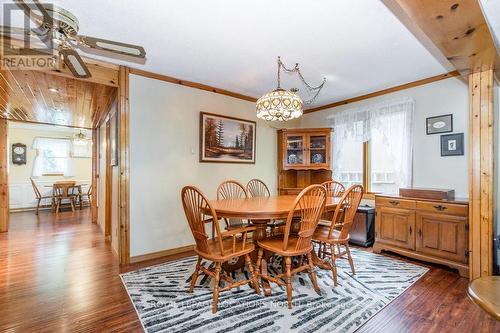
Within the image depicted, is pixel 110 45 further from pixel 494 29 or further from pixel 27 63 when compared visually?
pixel 494 29

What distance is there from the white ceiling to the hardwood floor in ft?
7.73

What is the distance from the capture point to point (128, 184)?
2988mm

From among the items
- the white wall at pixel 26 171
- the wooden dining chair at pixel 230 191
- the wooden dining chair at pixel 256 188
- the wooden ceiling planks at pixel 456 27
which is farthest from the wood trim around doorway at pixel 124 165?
the white wall at pixel 26 171

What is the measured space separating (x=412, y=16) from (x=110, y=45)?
76.9 inches

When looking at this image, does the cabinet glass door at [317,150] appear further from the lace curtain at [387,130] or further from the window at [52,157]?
the window at [52,157]

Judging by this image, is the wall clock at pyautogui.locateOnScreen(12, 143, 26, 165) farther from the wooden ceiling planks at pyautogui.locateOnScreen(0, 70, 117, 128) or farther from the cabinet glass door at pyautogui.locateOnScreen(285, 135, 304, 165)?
the cabinet glass door at pyautogui.locateOnScreen(285, 135, 304, 165)

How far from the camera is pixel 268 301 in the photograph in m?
2.06

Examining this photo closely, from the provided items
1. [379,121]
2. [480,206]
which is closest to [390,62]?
[379,121]

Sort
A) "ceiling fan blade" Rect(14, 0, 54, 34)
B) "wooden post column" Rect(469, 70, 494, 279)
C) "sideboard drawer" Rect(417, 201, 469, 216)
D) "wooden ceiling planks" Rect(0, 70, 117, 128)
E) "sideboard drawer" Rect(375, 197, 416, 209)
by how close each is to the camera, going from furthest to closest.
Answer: "sideboard drawer" Rect(375, 197, 416, 209) → "wooden ceiling planks" Rect(0, 70, 117, 128) → "sideboard drawer" Rect(417, 201, 469, 216) → "wooden post column" Rect(469, 70, 494, 279) → "ceiling fan blade" Rect(14, 0, 54, 34)

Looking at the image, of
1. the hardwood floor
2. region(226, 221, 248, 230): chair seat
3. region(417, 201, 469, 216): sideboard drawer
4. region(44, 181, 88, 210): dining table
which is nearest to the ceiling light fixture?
region(44, 181, 88, 210): dining table

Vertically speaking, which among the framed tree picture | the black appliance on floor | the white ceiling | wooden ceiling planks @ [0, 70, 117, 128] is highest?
the white ceiling

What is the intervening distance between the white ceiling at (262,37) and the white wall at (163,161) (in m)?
0.34

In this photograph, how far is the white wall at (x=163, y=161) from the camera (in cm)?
307

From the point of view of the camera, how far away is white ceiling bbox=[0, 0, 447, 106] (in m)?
1.91
